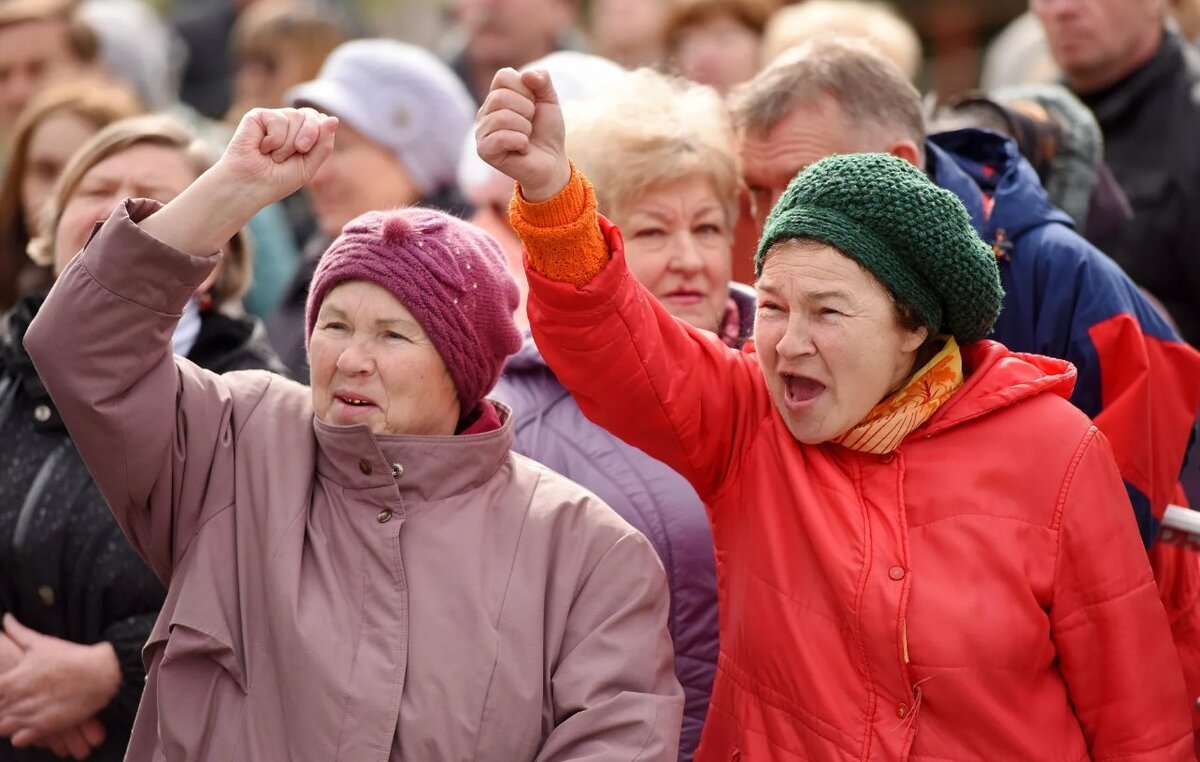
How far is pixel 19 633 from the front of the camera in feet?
11.7

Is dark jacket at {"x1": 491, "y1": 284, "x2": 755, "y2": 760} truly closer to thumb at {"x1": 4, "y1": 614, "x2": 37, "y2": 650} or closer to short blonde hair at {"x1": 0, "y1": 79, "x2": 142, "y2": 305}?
thumb at {"x1": 4, "y1": 614, "x2": 37, "y2": 650}

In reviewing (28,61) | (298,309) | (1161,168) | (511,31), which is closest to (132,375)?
(298,309)

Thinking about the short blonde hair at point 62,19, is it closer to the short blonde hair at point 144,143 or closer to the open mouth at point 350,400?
the short blonde hair at point 144,143

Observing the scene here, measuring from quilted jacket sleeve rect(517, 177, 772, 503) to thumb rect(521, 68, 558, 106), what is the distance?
0.20m

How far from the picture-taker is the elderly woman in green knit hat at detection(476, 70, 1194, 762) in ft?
9.49

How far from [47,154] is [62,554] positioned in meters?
1.62

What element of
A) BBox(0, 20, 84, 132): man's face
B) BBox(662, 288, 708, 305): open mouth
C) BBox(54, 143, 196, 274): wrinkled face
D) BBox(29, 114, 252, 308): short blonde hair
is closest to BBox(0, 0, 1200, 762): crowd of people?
BBox(662, 288, 708, 305): open mouth

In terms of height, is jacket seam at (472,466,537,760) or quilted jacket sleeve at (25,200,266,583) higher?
quilted jacket sleeve at (25,200,266,583)

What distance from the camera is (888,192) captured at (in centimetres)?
292

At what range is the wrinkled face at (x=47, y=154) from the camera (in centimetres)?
464

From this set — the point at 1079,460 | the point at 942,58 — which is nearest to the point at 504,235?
the point at 1079,460

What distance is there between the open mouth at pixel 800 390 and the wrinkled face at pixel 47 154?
2.50 meters

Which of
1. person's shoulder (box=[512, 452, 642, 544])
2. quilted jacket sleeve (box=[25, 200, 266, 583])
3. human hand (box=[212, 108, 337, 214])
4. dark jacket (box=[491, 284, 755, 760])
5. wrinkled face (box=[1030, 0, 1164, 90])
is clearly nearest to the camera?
quilted jacket sleeve (box=[25, 200, 266, 583])

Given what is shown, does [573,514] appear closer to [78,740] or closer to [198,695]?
[198,695]
